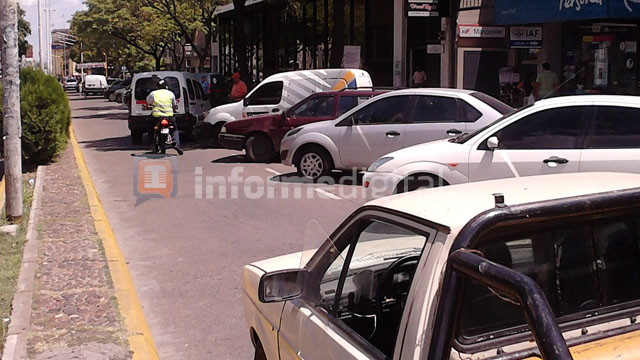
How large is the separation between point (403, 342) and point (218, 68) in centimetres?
4515

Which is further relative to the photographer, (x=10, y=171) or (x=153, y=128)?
(x=153, y=128)

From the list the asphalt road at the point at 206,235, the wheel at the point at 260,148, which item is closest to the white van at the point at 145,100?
the asphalt road at the point at 206,235

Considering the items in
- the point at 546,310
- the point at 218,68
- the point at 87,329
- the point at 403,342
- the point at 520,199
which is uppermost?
the point at 218,68

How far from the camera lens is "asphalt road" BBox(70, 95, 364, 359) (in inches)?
254

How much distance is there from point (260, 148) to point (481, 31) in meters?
7.70

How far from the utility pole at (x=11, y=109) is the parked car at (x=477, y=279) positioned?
7512mm

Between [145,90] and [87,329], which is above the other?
[145,90]

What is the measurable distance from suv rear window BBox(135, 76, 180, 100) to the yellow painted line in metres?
10.3

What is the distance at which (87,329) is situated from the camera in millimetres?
6180

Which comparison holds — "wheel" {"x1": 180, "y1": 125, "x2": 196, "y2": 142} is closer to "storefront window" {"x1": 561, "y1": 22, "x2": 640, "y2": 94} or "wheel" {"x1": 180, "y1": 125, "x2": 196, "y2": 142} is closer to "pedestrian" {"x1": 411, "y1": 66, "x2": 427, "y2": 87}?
"pedestrian" {"x1": 411, "y1": 66, "x2": 427, "y2": 87}

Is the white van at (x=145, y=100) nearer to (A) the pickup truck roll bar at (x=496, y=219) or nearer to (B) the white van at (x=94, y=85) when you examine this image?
(A) the pickup truck roll bar at (x=496, y=219)

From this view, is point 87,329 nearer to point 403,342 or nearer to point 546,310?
point 403,342

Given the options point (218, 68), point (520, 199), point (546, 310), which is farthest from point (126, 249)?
point (218, 68)

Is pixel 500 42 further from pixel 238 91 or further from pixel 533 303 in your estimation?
pixel 533 303
